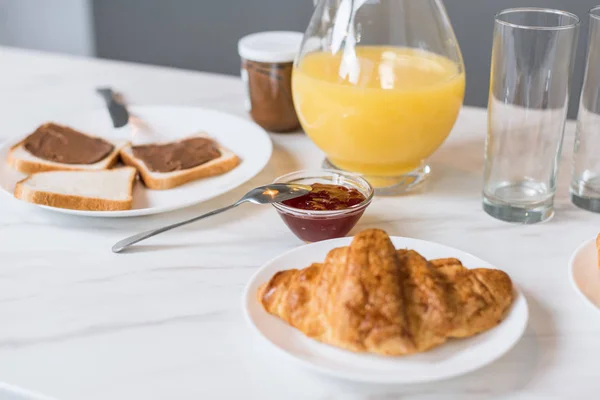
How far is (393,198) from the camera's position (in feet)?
4.59

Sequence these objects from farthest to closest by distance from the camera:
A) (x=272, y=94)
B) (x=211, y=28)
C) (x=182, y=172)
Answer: (x=211, y=28)
(x=272, y=94)
(x=182, y=172)

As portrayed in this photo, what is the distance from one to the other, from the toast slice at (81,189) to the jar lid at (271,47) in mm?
400

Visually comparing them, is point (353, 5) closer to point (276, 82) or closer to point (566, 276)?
point (276, 82)

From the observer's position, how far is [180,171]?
1.46 meters

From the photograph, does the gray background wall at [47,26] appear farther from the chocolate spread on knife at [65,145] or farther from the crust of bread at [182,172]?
the crust of bread at [182,172]

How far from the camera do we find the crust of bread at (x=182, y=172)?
1434mm

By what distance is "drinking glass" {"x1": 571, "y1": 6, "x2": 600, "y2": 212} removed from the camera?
124cm

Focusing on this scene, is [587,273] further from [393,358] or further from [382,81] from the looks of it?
[382,81]

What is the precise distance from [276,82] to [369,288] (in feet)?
2.83

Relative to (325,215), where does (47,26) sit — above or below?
below

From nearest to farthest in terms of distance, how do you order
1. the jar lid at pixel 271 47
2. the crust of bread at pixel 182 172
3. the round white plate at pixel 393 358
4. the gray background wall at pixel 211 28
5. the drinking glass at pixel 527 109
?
the round white plate at pixel 393 358 → the drinking glass at pixel 527 109 → the crust of bread at pixel 182 172 → the jar lid at pixel 271 47 → the gray background wall at pixel 211 28

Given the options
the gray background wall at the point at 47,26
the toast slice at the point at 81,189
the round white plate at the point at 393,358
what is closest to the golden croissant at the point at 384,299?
the round white plate at the point at 393,358

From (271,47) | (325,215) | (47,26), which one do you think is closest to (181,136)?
(271,47)

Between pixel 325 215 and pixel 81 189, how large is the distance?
1.61 ft
